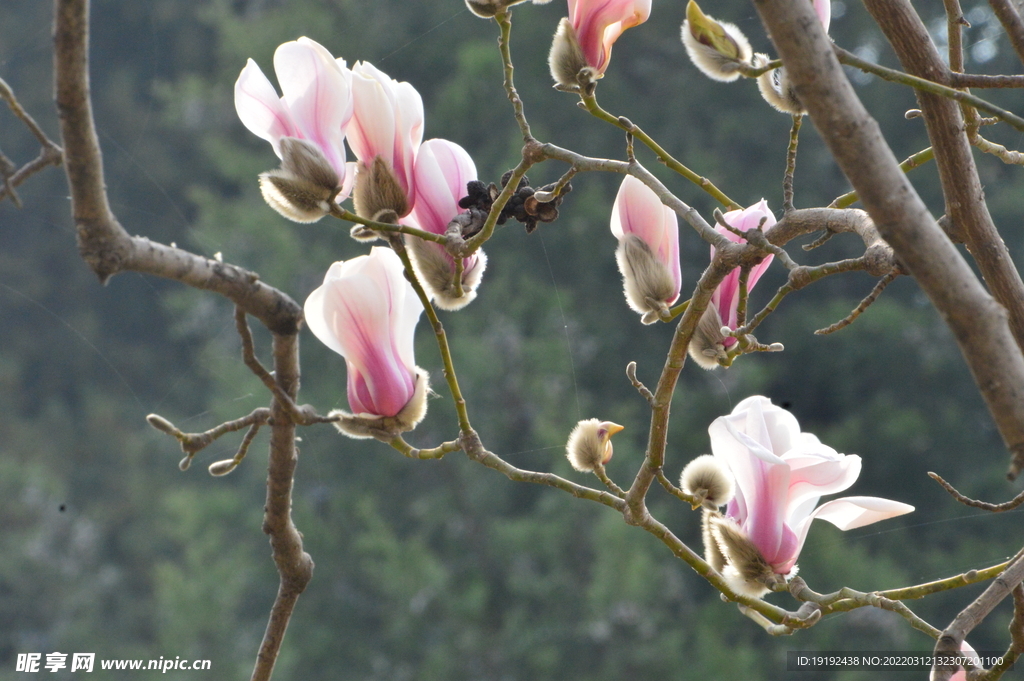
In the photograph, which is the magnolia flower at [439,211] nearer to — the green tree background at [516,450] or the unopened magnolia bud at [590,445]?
the unopened magnolia bud at [590,445]

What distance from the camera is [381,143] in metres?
0.34

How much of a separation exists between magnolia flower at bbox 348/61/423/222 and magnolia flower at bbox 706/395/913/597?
0.48 ft

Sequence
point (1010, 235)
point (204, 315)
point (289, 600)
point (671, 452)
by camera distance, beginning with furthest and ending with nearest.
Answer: point (204, 315)
point (671, 452)
point (1010, 235)
point (289, 600)

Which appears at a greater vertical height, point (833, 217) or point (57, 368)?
point (833, 217)

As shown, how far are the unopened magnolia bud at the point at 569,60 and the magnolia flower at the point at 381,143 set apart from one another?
0.05 metres

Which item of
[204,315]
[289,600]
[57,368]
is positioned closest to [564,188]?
[289,600]

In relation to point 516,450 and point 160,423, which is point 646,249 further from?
point 516,450

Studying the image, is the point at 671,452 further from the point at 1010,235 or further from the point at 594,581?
the point at 1010,235

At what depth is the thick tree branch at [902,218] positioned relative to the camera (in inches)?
7.0

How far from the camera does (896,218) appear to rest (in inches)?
7.3

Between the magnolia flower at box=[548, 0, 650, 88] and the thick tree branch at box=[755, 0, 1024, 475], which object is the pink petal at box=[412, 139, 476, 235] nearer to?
the magnolia flower at box=[548, 0, 650, 88]

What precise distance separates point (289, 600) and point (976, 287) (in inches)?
12.1

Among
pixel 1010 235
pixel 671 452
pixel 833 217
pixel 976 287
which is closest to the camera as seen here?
pixel 976 287

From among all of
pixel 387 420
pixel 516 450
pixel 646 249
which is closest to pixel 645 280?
pixel 646 249
